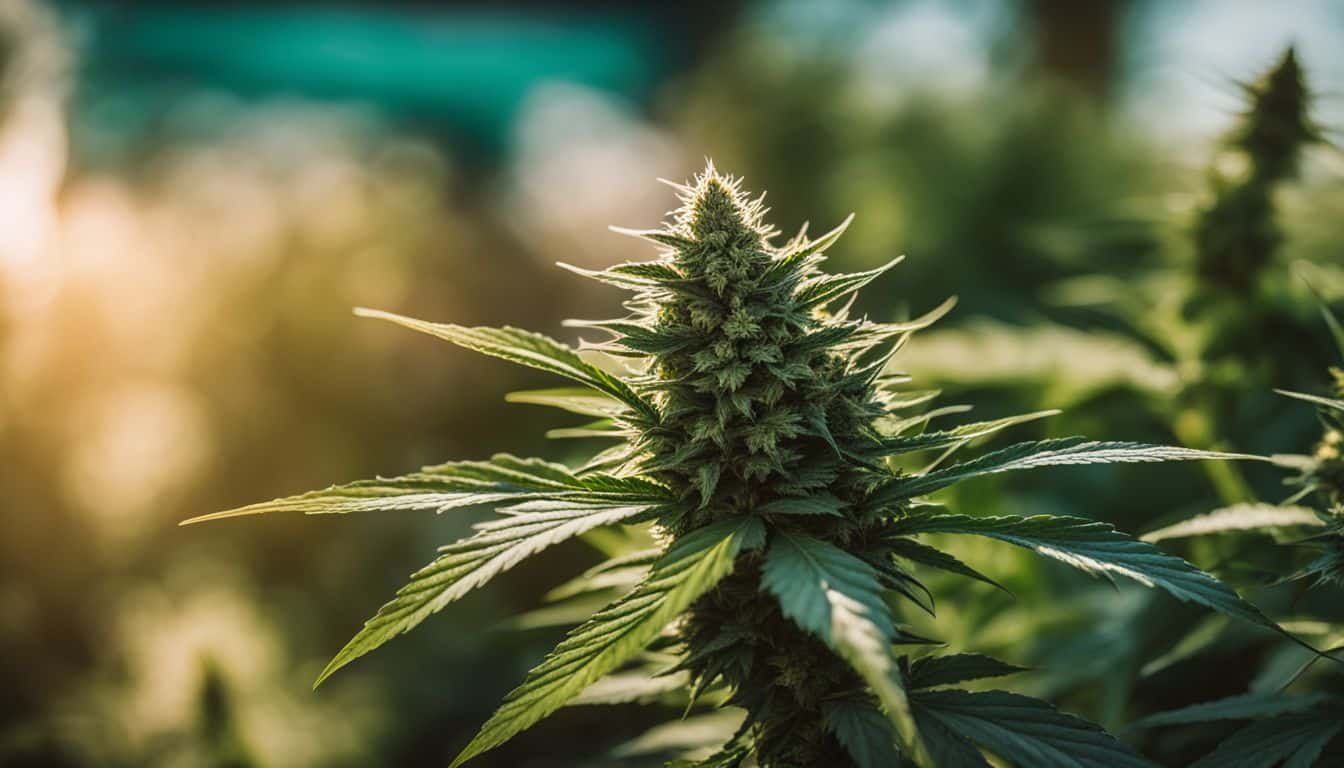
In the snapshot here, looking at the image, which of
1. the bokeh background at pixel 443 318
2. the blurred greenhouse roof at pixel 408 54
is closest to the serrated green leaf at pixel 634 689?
the bokeh background at pixel 443 318

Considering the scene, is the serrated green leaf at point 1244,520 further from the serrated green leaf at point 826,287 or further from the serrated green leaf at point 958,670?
the serrated green leaf at point 826,287

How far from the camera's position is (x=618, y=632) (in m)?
0.47

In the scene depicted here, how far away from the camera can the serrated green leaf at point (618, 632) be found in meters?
0.45

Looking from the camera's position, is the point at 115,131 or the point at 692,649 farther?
the point at 115,131

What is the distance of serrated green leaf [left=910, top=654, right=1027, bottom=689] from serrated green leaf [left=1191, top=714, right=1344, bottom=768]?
5.7 inches

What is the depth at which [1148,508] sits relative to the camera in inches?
42.2

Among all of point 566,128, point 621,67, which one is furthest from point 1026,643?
point 621,67

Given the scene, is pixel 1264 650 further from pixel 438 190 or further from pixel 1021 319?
pixel 438 190

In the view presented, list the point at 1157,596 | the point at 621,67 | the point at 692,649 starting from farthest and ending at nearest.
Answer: the point at 621,67, the point at 1157,596, the point at 692,649

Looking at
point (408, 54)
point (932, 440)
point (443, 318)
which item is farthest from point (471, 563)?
point (408, 54)

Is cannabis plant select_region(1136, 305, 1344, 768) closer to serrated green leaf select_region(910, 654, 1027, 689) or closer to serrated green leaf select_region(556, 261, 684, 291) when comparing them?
serrated green leaf select_region(910, 654, 1027, 689)

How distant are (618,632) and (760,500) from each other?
5.3 inches

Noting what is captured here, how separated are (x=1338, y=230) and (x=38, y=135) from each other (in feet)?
8.73

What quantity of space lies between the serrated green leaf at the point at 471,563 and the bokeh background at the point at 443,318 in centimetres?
32
